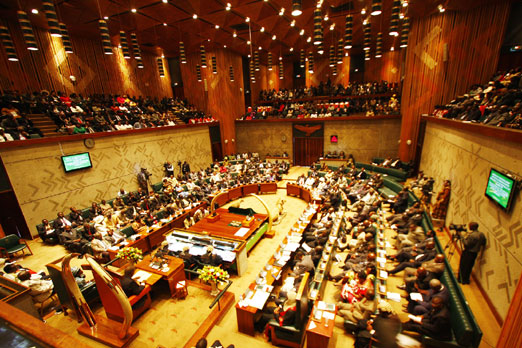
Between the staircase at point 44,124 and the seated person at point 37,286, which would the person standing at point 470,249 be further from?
the staircase at point 44,124

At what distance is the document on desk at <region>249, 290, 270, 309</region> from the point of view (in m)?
4.61

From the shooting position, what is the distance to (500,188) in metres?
4.65

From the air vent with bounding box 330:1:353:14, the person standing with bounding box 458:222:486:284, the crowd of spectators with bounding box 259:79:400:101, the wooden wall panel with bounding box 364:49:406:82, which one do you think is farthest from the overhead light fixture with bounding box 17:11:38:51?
the wooden wall panel with bounding box 364:49:406:82

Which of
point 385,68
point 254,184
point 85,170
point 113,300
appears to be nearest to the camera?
point 113,300

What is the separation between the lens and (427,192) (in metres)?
8.56

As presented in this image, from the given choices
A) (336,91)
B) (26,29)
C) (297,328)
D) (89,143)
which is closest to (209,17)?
(26,29)

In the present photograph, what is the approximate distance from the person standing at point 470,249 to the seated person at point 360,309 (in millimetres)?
2536

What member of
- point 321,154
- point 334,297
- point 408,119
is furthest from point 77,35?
point 408,119

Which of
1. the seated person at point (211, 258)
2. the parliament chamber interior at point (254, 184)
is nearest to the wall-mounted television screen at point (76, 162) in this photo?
the parliament chamber interior at point (254, 184)

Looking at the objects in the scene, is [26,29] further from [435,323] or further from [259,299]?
[435,323]

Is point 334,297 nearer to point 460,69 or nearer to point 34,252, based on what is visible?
point 34,252

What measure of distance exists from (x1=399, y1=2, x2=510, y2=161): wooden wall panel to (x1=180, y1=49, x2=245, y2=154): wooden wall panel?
12164mm

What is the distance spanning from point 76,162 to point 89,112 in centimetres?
341

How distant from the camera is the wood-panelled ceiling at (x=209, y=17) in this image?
31.6ft
